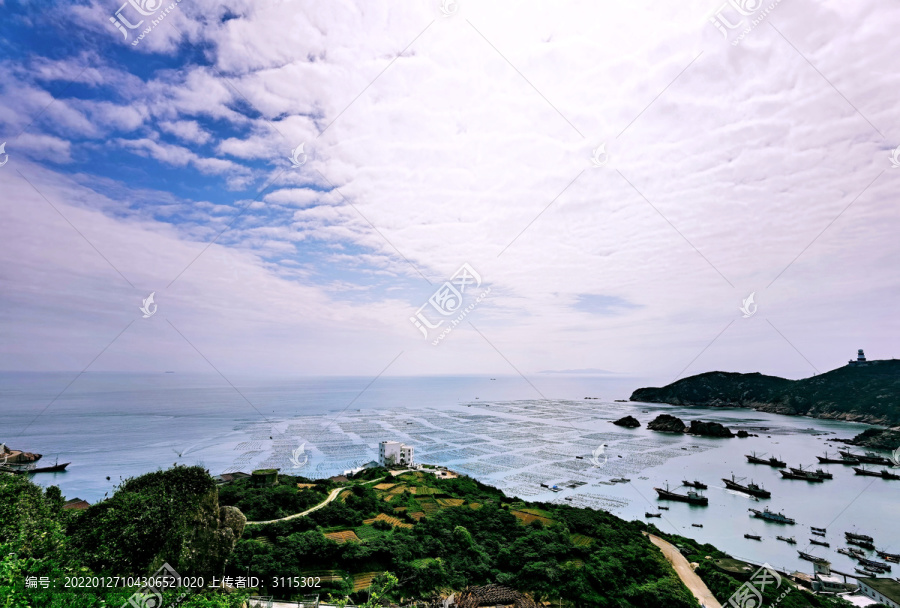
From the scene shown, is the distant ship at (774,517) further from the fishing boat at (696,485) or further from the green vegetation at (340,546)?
the green vegetation at (340,546)

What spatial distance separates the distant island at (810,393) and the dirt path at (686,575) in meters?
68.6

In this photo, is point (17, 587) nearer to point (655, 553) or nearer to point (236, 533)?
point (236, 533)

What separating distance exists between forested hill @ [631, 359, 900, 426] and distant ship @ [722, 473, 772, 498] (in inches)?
1858

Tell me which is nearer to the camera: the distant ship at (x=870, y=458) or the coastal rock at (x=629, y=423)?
the distant ship at (x=870, y=458)

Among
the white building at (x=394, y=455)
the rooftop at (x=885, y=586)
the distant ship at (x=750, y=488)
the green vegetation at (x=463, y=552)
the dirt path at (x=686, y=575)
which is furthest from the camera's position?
the white building at (x=394, y=455)

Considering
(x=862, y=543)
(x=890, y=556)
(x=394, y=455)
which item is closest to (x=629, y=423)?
(x=862, y=543)

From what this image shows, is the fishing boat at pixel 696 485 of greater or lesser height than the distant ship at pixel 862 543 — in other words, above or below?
above

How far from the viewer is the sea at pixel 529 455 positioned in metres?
26.9

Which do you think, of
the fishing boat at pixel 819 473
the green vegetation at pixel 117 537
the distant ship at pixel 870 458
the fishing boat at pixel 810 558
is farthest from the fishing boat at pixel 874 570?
the distant ship at pixel 870 458

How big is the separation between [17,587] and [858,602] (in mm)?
26715

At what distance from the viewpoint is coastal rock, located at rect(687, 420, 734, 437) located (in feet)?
185

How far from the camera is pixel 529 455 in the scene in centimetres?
4169

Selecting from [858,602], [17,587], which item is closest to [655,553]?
[858,602]

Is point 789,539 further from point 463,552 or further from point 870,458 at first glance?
point 870,458
